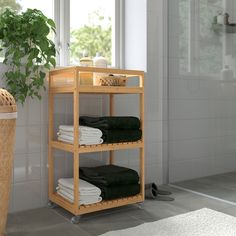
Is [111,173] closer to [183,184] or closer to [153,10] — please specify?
[183,184]

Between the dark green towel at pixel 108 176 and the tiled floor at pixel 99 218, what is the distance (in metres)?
0.18

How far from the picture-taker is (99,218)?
6.05 ft

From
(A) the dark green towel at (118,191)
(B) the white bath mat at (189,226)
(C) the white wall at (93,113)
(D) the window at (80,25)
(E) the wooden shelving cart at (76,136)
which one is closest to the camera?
(B) the white bath mat at (189,226)

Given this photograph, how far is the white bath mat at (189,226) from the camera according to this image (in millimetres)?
1621

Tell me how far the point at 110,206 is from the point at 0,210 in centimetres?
62

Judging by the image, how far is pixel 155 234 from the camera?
5.29ft

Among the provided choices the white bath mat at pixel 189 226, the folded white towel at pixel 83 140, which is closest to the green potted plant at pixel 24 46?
the folded white towel at pixel 83 140

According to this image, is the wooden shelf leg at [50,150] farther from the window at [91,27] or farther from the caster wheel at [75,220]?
the window at [91,27]

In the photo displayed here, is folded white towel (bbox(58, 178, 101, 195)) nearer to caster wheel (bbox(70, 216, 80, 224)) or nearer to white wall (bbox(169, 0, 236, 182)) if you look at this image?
caster wheel (bbox(70, 216, 80, 224))

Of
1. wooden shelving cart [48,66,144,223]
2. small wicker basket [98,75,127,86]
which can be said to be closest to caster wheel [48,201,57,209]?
wooden shelving cart [48,66,144,223]

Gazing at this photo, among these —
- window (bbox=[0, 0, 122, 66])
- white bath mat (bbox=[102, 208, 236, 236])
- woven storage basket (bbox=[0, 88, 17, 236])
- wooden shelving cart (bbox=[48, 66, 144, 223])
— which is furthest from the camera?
window (bbox=[0, 0, 122, 66])

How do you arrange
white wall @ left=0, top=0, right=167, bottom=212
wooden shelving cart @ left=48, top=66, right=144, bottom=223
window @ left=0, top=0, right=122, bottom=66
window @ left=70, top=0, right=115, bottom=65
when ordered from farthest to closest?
window @ left=70, top=0, right=115, bottom=65 < window @ left=0, top=0, right=122, bottom=66 < white wall @ left=0, top=0, right=167, bottom=212 < wooden shelving cart @ left=48, top=66, right=144, bottom=223

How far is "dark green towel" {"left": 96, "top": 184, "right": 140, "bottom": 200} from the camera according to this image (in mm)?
1854

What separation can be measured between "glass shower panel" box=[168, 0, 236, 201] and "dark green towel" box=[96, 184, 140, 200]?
61cm
